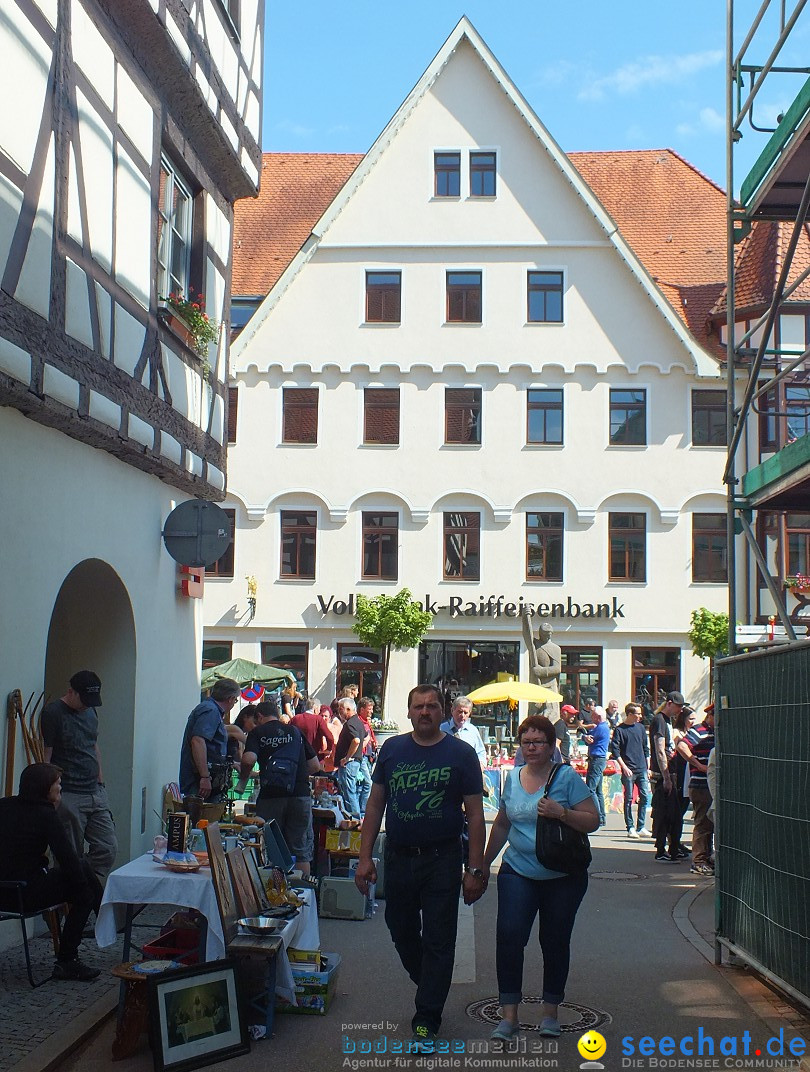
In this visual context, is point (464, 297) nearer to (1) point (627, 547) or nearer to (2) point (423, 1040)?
(1) point (627, 547)

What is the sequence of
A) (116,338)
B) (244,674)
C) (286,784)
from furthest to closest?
(244,674) < (286,784) < (116,338)

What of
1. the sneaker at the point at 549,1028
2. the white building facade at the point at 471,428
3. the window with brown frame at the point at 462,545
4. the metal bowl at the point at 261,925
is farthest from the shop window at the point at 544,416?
the sneaker at the point at 549,1028

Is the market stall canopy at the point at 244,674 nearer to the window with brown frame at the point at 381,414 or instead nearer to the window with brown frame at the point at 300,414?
the window with brown frame at the point at 300,414

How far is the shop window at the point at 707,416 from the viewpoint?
110 feet

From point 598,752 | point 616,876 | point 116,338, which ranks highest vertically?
point 116,338

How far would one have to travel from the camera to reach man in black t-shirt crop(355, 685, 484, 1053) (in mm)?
6797

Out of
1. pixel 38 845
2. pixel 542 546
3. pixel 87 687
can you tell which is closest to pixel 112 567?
pixel 87 687

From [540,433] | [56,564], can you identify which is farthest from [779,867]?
[540,433]

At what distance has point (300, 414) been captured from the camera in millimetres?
33812

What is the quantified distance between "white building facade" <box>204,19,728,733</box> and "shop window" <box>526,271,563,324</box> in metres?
0.06

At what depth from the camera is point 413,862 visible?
6918 millimetres

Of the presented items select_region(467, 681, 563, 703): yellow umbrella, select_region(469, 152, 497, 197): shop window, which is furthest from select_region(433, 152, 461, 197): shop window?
select_region(467, 681, 563, 703): yellow umbrella

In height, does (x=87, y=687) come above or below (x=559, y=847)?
above

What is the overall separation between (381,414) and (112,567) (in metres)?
22.9
